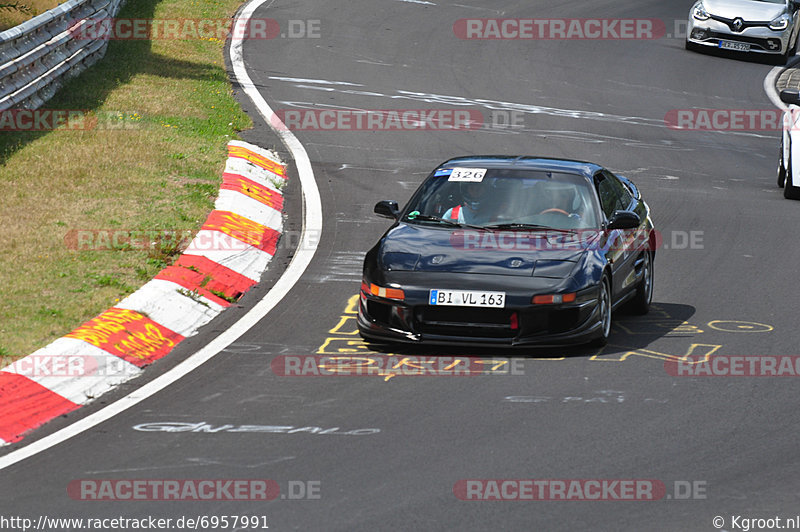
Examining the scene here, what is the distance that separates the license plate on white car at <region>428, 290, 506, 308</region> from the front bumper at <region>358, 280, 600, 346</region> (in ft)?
0.13

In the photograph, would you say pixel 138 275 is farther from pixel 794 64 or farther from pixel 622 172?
pixel 794 64

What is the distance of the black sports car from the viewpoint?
30.0 feet

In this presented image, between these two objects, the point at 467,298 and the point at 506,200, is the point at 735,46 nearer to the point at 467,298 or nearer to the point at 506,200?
the point at 506,200

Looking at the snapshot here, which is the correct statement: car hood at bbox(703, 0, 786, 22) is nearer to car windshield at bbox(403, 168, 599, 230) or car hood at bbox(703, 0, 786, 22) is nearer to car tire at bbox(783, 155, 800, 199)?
car tire at bbox(783, 155, 800, 199)

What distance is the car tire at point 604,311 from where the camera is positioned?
370 inches

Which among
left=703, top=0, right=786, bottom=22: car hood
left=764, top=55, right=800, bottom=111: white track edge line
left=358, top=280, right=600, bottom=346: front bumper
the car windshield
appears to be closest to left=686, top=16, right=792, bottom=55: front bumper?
left=703, top=0, right=786, bottom=22: car hood

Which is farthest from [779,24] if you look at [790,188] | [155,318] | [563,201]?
[155,318]

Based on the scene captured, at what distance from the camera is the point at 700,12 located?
1065 inches

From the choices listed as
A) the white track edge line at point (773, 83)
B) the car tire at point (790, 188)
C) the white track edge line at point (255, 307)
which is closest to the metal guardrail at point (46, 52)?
the white track edge line at point (255, 307)

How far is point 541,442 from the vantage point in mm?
7340

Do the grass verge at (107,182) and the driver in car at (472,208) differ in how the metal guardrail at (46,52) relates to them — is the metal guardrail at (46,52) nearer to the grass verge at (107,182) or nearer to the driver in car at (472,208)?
the grass verge at (107,182)

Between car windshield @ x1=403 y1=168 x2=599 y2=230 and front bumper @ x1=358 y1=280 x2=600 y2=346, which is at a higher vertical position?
car windshield @ x1=403 y1=168 x2=599 y2=230

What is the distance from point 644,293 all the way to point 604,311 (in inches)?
54.4

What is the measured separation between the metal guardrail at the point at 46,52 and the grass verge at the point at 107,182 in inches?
10.3
